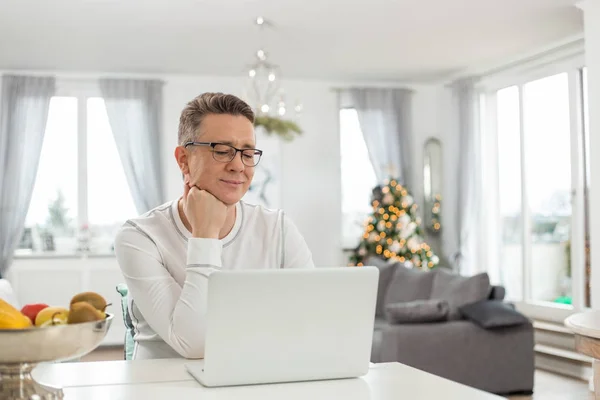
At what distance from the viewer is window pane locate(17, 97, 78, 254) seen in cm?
830

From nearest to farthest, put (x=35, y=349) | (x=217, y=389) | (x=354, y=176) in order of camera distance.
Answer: (x=35, y=349) → (x=217, y=389) → (x=354, y=176)

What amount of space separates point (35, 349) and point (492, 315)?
4634mm

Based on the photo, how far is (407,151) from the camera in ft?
29.8

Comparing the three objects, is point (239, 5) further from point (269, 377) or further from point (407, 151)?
point (269, 377)

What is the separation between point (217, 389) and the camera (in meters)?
1.51

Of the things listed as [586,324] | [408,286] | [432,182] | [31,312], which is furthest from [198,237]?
[432,182]

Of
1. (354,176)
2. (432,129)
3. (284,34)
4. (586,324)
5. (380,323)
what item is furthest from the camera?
(432,129)

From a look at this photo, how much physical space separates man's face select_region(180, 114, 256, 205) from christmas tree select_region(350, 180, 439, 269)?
254 inches

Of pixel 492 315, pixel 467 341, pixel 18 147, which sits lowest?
pixel 467 341

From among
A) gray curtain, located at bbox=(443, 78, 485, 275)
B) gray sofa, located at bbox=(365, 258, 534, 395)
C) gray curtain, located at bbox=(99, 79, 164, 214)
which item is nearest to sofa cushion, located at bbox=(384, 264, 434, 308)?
gray sofa, located at bbox=(365, 258, 534, 395)

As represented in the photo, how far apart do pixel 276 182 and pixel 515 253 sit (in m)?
2.73

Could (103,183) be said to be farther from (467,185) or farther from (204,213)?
(204,213)

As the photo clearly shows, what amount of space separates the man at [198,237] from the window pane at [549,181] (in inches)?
223

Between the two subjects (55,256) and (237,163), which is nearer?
(237,163)
